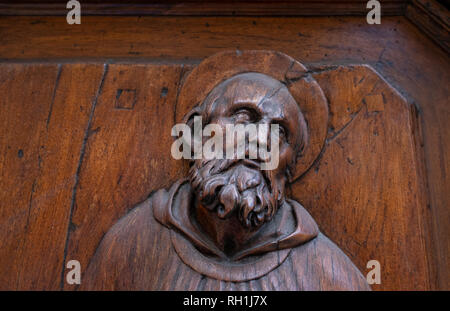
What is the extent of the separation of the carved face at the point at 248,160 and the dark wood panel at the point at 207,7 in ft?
1.11

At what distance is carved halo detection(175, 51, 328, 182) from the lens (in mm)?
1459

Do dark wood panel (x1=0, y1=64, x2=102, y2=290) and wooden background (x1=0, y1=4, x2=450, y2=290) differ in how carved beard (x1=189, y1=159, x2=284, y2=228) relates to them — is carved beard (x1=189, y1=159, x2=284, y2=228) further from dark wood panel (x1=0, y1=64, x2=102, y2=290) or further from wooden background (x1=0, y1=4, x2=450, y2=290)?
dark wood panel (x1=0, y1=64, x2=102, y2=290)

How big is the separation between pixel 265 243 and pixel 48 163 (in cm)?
78

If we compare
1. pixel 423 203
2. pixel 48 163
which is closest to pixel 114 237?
pixel 48 163

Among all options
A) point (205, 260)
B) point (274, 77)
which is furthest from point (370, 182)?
point (205, 260)

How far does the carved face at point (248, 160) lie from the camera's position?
1.16 meters

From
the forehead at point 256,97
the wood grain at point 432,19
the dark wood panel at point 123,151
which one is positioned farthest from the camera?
the wood grain at point 432,19

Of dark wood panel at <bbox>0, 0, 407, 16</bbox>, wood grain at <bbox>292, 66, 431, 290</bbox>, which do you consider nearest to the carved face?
wood grain at <bbox>292, 66, 431, 290</bbox>

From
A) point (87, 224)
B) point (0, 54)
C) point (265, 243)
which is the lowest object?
point (265, 243)

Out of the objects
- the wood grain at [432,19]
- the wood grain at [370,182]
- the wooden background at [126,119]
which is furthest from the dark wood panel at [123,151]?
the wood grain at [432,19]

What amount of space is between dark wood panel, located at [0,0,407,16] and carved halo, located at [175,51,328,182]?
238 mm

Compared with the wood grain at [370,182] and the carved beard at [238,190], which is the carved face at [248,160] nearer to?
the carved beard at [238,190]

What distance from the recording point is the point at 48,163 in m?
1.48
